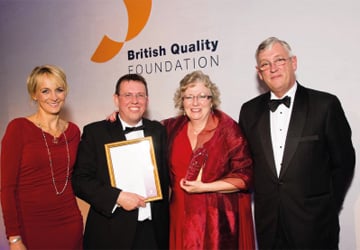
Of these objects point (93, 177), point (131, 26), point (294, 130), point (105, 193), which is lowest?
point (105, 193)

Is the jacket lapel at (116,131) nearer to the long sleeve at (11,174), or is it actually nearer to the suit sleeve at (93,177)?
the suit sleeve at (93,177)

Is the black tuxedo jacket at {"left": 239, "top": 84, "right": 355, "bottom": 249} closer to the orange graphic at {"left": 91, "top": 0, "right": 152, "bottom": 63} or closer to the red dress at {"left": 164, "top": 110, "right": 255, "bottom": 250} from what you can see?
the red dress at {"left": 164, "top": 110, "right": 255, "bottom": 250}

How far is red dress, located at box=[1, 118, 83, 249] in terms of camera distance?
2.94m

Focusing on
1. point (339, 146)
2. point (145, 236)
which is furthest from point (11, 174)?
point (339, 146)

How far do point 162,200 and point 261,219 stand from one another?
80 centimetres

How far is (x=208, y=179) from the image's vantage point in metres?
2.94

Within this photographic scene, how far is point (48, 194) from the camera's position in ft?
10.2

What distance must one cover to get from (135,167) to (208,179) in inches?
22.5

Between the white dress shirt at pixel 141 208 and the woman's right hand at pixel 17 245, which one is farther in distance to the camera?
the white dress shirt at pixel 141 208

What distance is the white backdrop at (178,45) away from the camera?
369 centimetres

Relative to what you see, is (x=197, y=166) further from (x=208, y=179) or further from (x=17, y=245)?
(x=17, y=245)

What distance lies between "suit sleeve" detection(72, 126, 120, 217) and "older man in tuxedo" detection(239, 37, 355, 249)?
1158 mm

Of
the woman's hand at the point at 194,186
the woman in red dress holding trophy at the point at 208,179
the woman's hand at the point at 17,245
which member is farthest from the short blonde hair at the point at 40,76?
the woman's hand at the point at 194,186

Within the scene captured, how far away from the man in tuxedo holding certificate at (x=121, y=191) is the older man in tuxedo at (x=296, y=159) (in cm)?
79
